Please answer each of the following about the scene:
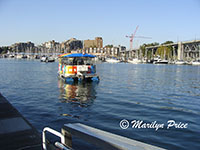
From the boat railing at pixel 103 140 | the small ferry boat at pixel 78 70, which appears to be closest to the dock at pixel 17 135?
the boat railing at pixel 103 140

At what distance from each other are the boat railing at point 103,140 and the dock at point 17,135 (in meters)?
1.50

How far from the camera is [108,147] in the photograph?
3307 mm

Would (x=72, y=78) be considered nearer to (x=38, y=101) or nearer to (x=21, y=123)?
(x=38, y=101)

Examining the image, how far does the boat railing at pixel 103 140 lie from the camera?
3.15m

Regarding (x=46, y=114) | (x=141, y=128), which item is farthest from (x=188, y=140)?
(x=46, y=114)

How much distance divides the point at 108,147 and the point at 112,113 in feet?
32.5

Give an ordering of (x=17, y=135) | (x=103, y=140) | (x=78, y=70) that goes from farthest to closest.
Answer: (x=78, y=70) → (x=17, y=135) → (x=103, y=140)

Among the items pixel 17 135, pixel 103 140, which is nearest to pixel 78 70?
pixel 17 135

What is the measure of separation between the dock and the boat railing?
4.93 ft

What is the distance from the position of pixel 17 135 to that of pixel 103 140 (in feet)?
11.8

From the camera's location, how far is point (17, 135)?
6.05m

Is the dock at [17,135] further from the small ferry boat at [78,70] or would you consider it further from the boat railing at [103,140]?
the small ferry boat at [78,70]

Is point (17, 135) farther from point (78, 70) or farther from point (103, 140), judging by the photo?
point (78, 70)

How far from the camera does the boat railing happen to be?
3.15 meters
